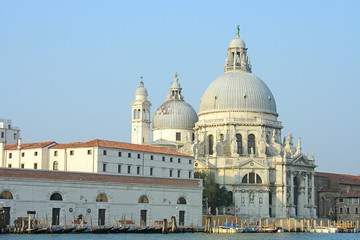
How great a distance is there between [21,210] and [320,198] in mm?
47469

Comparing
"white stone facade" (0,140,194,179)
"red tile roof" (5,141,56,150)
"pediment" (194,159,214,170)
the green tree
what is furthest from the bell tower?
"red tile roof" (5,141,56,150)

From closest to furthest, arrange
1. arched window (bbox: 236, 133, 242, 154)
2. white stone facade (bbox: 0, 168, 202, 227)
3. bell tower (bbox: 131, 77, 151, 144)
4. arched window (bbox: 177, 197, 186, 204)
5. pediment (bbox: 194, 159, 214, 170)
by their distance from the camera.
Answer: white stone facade (bbox: 0, 168, 202, 227) → arched window (bbox: 177, 197, 186, 204) → pediment (bbox: 194, 159, 214, 170) → arched window (bbox: 236, 133, 242, 154) → bell tower (bbox: 131, 77, 151, 144)

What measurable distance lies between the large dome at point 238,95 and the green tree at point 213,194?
10335 mm

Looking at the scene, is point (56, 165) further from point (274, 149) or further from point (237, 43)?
point (237, 43)

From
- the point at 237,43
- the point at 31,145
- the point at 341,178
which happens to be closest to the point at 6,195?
the point at 31,145

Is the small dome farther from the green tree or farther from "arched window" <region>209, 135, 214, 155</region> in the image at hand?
the green tree

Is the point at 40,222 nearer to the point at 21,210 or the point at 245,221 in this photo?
the point at 21,210

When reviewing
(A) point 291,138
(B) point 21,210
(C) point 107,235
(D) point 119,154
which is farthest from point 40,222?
(A) point 291,138

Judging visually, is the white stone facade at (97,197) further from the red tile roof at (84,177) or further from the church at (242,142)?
the church at (242,142)

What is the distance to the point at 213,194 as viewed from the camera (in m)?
80.6

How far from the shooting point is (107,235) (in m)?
56.9

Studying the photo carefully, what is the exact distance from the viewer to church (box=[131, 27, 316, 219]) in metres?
Answer: 83.8

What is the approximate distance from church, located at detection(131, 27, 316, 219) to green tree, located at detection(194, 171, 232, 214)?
1.56m

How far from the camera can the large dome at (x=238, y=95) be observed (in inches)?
3504
